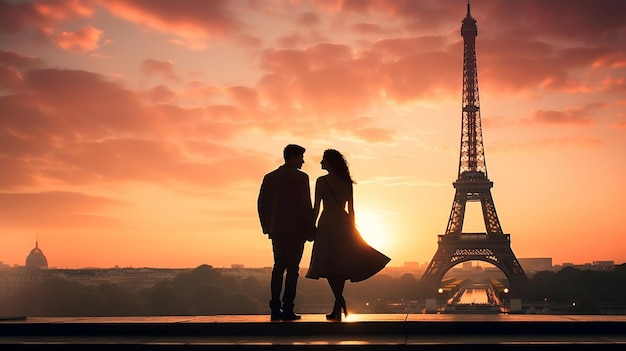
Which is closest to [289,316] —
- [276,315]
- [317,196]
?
[276,315]

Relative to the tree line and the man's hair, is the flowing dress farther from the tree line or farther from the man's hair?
the tree line

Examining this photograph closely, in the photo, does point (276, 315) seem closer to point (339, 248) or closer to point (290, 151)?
point (339, 248)

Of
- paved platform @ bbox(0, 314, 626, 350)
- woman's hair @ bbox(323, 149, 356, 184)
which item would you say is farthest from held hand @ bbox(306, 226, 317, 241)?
paved platform @ bbox(0, 314, 626, 350)

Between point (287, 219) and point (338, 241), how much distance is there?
0.75 meters

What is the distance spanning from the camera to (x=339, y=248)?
11070mm

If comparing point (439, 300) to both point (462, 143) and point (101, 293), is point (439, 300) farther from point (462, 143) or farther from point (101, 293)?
point (101, 293)

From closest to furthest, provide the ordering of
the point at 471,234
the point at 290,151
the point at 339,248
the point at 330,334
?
the point at 330,334
the point at 339,248
the point at 290,151
the point at 471,234

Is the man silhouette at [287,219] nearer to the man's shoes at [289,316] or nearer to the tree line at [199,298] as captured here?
the man's shoes at [289,316]

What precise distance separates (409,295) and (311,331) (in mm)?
Answer: 103911

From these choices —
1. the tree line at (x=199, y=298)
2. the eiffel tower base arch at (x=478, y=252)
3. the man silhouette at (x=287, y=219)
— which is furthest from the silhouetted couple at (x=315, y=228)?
the eiffel tower base arch at (x=478, y=252)

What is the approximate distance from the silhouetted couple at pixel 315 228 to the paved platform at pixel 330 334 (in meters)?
0.70

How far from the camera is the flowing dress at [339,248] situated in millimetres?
11008

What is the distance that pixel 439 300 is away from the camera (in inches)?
3504

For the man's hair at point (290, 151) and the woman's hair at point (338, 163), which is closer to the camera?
the woman's hair at point (338, 163)
